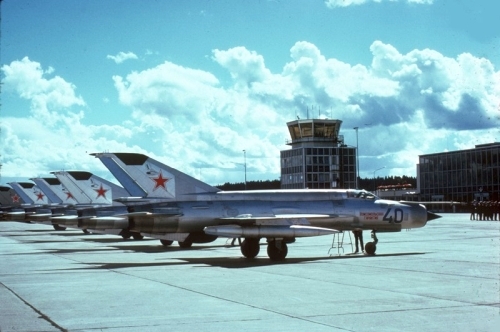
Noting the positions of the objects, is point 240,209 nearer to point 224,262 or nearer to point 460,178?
point 224,262

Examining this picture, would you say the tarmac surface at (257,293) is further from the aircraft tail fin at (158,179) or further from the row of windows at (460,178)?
the row of windows at (460,178)

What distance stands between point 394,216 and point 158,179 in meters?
9.79

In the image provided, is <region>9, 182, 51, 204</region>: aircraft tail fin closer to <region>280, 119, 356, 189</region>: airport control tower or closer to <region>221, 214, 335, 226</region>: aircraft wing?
<region>221, 214, 335, 226</region>: aircraft wing

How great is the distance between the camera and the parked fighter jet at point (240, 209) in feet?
81.5

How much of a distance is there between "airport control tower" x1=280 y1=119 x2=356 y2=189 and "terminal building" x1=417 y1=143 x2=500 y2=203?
60.6 ft

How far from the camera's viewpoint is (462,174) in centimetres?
11306

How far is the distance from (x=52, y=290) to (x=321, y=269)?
807 cm

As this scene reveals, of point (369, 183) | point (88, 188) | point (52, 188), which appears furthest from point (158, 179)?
point (369, 183)

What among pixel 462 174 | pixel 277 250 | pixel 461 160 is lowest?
pixel 277 250

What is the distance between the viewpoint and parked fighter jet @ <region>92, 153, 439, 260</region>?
2483cm

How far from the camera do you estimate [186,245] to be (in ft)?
105

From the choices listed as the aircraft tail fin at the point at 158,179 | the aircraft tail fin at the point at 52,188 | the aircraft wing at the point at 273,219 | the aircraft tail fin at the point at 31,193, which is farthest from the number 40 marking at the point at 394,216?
the aircraft tail fin at the point at 31,193

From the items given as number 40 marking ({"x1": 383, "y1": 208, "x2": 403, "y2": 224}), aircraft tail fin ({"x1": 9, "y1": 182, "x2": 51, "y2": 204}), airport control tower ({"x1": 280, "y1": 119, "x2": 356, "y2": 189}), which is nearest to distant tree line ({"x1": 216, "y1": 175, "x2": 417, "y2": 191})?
airport control tower ({"x1": 280, "y1": 119, "x2": 356, "y2": 189})

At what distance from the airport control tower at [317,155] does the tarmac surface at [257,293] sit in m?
112
